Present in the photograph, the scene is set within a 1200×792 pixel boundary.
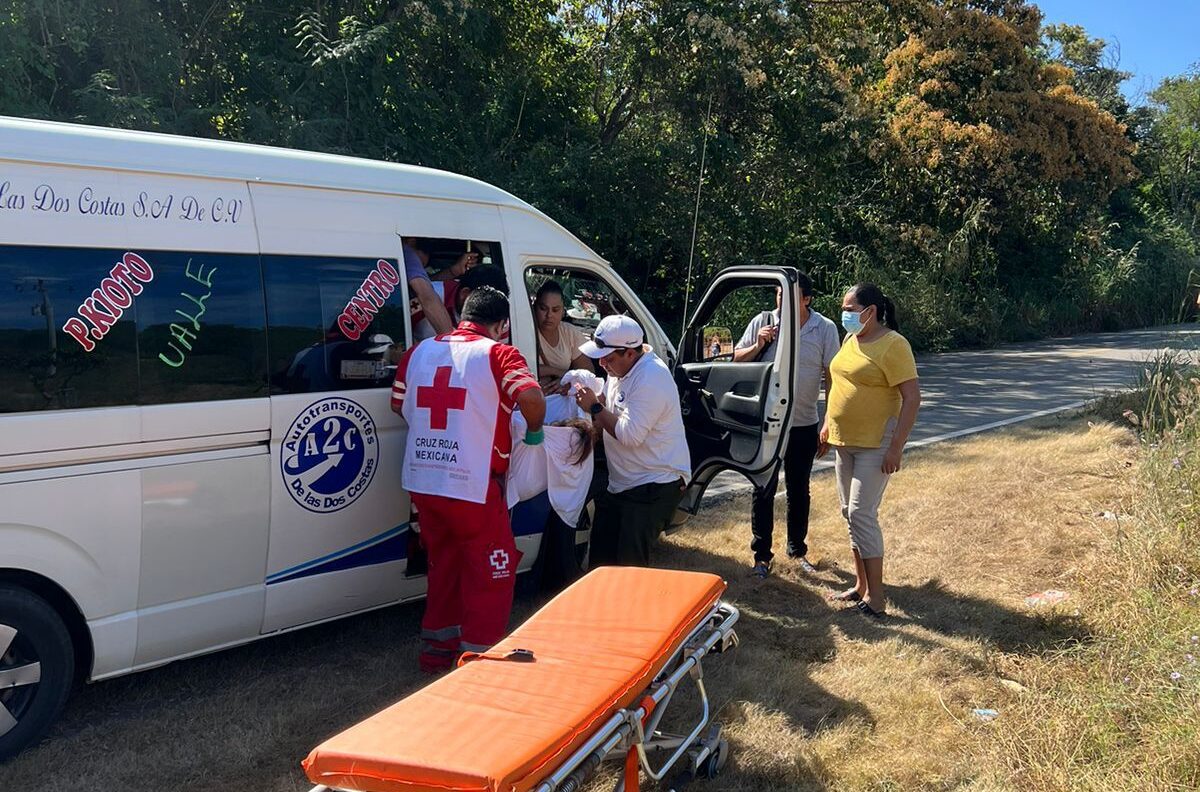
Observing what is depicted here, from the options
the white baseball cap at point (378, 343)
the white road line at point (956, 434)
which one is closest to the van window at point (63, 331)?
the white baseball cap at point (378, 343)

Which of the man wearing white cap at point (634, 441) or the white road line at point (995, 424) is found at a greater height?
the man wearing white cap at point (634, 441)

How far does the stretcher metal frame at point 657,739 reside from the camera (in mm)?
2748

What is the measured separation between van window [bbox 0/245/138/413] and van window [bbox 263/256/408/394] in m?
0.60

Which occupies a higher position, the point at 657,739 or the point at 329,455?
the point at 329,455

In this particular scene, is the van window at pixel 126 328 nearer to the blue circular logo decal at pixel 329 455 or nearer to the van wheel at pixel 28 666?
the blue circular logo decal at pixel 329 455

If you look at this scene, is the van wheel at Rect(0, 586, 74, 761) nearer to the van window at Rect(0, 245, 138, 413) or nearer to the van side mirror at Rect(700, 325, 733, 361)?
the van window at Rect(0, 245, 138, 413)

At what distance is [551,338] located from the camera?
576 centimetres

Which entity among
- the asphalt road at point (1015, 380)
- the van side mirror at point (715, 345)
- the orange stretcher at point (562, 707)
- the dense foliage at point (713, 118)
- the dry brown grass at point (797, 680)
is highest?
the dense foliage at point (713, 118)

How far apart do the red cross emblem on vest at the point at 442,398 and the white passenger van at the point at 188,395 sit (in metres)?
0.39

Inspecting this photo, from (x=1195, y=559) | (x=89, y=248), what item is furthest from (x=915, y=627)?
(x=89, y=248)

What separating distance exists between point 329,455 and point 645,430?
1.52 metres

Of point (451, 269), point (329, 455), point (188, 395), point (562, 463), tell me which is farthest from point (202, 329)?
point (562, 463)

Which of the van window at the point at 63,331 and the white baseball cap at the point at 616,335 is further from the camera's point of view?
the white baseball cap at the point at 616,335

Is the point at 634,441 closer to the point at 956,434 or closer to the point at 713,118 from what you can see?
the point at 956,434
